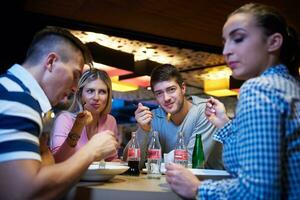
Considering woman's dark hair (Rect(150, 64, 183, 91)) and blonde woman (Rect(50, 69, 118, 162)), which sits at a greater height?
woman's dark hair (Rect(150, 64, 183, 91))

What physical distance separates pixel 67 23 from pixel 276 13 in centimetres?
343

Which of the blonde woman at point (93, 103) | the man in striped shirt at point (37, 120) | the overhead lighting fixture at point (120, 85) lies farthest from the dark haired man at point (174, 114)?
the overhead lighting fixture at point (120, 85)

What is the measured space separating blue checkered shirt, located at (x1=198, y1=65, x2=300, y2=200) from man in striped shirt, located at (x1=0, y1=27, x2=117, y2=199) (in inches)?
21.8

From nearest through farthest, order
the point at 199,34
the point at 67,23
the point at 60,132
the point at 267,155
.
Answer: the point at 267,155 < the point at 60,132 < the point at 67,23 < the point at 199,34

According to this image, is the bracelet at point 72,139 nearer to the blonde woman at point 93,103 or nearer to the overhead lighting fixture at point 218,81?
the blonde woman at point 93,103

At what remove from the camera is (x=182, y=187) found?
1.17 meters


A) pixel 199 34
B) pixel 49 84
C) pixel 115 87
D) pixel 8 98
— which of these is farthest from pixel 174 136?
pixel 115 87

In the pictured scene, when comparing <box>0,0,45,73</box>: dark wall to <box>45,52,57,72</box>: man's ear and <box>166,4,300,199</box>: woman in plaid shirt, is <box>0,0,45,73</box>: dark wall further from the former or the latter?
<box>166,4,300,199</box>: woman in plaid shirt

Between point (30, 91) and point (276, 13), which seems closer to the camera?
point (276, 13)

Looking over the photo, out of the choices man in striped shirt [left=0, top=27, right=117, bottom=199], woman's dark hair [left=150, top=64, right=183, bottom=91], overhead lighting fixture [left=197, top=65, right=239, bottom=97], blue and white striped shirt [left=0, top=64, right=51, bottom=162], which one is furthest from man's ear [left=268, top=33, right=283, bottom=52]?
overhead lighting fixture [left=197, top=65, right=239, bottom=97]

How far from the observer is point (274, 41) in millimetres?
1103

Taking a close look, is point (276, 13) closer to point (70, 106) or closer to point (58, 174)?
point (58, 174)

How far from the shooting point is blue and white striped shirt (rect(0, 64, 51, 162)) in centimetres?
113

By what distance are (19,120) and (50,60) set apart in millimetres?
352
